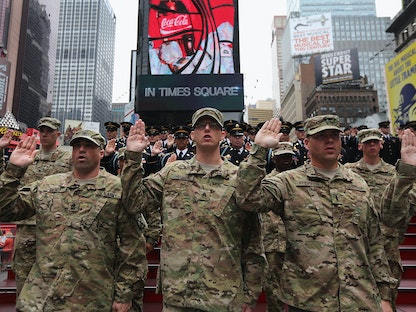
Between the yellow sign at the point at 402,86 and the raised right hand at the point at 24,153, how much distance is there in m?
21.6

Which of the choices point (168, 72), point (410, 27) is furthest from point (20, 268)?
point (410, 27)

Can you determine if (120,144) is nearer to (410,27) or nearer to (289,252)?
(289,252)

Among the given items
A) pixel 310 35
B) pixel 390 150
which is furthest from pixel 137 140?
pixel 310 35

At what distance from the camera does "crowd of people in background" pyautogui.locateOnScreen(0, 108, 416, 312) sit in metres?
2.35

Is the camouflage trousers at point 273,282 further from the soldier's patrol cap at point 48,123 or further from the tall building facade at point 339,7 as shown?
the tall building facade at point 339,7

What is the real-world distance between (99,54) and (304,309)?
162 m

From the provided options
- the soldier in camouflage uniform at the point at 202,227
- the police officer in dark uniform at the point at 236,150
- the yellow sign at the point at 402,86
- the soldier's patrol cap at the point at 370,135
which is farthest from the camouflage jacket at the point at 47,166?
the yellow sign at the point at 402,86

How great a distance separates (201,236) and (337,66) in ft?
216

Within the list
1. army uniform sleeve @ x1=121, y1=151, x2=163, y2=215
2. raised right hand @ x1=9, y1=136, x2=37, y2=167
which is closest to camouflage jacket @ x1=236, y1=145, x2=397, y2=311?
army uniform sleeve @ x1=121, y1=151, x2=163, y2=215

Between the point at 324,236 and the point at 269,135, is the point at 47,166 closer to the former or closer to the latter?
the point at 269,135

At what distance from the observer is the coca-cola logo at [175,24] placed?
15570 millimetres

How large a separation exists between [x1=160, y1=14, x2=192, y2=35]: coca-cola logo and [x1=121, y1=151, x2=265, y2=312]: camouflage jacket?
46.6 ft

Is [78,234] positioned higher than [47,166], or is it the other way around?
[47,166]

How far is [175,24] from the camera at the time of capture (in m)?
15.6
